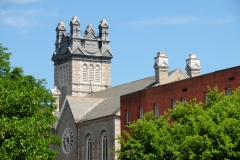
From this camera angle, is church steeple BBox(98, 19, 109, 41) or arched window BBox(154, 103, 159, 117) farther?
→ church steeple BBox(98, 19, 109, 41)

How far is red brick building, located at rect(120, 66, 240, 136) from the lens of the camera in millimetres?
68750

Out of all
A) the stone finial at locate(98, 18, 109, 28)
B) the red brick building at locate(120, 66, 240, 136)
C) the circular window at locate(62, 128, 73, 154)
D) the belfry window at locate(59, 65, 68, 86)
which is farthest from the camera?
the stone finial at locate(98, 18, 109, 28)

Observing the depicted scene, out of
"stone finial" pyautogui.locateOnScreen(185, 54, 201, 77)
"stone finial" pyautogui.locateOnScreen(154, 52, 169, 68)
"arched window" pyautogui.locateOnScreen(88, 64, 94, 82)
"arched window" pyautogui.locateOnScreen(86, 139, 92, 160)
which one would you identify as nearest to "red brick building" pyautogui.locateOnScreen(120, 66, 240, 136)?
"arched window" pyautogui.locateOnScreen(86, 139, 92, 160)

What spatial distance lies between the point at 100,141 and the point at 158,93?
68.8ft

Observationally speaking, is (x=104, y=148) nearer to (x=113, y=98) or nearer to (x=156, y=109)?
(x=113, y=98)

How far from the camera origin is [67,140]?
108 m

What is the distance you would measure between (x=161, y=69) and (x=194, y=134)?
4739cm

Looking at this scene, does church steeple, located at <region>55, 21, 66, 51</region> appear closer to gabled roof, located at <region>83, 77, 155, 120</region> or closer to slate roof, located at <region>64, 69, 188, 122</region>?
gabled roof, located at <region>83, 77, 155, 120</region>

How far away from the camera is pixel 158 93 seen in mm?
79312

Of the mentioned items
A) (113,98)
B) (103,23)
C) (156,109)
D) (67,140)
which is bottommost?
(156,109)

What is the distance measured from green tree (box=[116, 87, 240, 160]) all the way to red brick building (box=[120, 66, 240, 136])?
4571 mm

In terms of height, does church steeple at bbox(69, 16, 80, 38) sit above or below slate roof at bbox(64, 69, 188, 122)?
above

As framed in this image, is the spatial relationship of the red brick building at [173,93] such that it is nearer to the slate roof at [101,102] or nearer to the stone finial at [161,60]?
the slate roof at [101,102]

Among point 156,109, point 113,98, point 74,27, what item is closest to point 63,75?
point 74,27
